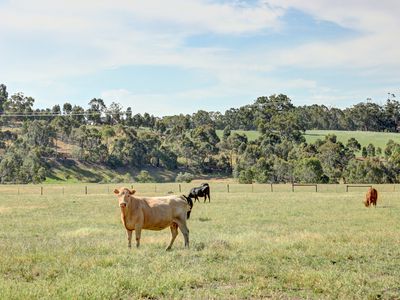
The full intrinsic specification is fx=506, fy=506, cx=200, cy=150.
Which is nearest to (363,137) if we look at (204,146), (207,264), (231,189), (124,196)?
(204,146)

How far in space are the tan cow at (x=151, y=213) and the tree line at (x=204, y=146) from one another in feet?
262

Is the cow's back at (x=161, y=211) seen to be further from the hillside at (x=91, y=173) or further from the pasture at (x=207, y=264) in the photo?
the hillside at (x=91, y=173)

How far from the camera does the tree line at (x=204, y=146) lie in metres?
102

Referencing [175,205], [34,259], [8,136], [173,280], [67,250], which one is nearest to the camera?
[173,280]

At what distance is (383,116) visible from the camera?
7564 inches

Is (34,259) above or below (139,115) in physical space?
below

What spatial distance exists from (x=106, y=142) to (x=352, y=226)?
131m

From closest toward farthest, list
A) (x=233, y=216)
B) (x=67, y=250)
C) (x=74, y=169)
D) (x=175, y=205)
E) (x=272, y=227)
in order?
(x=67, y=250)
(x=175, y=205)
(x=272, y=227)
(x=233, y=216)
(x=74, y=169)

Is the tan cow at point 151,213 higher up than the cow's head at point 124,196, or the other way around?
the cow's head at point 124,196

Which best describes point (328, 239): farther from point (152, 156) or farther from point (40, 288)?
point (152, 156)

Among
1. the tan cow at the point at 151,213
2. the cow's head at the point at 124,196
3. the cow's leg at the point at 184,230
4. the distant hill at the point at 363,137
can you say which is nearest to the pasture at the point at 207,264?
the cow's leg at the point at 184,230

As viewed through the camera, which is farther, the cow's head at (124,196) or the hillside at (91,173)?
the hillside at (91,173)

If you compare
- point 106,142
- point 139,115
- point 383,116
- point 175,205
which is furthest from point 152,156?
point 175,205

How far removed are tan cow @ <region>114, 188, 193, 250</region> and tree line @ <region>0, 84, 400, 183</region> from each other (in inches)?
3142
